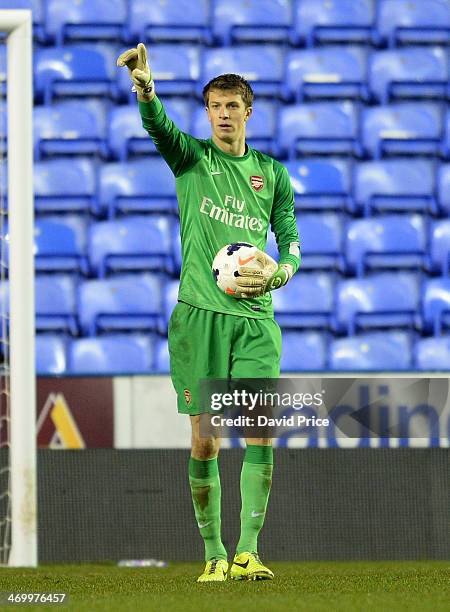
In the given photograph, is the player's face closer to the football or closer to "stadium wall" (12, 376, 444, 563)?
the football

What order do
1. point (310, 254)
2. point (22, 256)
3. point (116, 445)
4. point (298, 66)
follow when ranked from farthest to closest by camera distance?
1. point (298, 66)
2. point (310, 254)
3. point (116, 445)
4. point (22, 256)

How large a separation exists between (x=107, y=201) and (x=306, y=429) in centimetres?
366

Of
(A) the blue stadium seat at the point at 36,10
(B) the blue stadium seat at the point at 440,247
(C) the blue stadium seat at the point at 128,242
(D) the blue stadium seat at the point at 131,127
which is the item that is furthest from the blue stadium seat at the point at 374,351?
(A) the blue stadium seat at the point at 36,10

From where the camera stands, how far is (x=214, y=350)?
4184 millimetres

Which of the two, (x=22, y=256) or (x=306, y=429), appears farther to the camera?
(x=306, y=429)

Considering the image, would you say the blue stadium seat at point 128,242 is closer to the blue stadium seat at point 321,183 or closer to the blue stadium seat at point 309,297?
the blue stadium seat at point 309,297

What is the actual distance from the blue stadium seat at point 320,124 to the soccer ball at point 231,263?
609cm

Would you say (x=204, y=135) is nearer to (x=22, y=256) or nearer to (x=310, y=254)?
(x=310, y=254)

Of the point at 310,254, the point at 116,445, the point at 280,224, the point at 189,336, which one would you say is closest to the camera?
the point at 189,336

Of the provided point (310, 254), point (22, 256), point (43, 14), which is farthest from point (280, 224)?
point (43, 14)

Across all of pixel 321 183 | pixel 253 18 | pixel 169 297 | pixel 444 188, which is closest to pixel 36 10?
pixel 253 18

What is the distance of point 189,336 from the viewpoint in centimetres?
419

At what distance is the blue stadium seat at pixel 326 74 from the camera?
34.0 feet

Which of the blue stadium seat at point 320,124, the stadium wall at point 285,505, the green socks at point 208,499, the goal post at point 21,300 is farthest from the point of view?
the blue stadium seat at point 320,124
